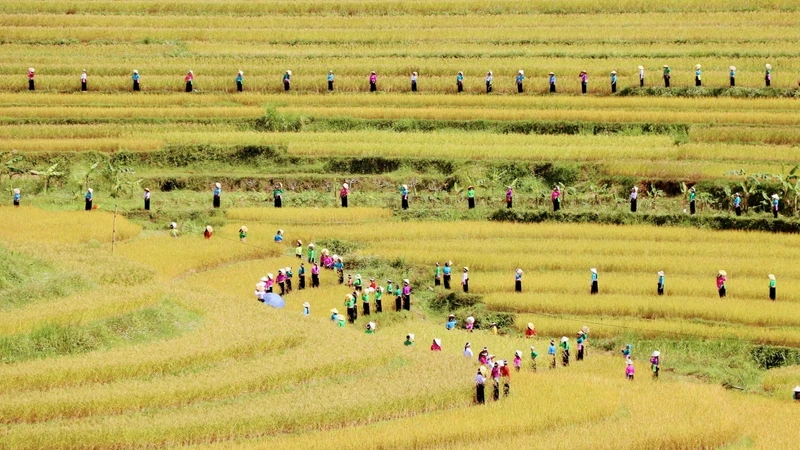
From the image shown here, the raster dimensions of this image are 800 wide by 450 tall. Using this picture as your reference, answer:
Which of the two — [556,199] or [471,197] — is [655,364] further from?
[471,197]

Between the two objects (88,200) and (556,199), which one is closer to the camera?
(556,199)

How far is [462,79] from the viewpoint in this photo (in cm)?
6375

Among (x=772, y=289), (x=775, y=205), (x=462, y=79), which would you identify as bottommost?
(x=772, y=289)

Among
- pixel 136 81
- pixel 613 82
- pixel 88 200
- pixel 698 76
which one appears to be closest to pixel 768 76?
pixel 698 76

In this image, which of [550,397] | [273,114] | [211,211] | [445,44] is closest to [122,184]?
[211,211]

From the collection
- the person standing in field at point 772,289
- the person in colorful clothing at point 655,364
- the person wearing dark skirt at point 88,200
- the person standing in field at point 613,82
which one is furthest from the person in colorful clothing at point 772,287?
the person wearing dark skirt at point 88,200

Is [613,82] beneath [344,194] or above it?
above

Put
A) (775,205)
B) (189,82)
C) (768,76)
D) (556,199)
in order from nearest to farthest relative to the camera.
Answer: (775,205)
(556,199)
(768,76)
(189,82)

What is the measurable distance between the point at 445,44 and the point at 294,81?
24.8 ft

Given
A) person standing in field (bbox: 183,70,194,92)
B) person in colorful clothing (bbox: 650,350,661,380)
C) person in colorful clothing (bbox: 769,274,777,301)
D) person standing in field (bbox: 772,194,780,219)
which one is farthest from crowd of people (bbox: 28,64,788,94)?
person in colorful clothing (bbox: 650,350,661,380)

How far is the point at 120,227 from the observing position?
5078 cm

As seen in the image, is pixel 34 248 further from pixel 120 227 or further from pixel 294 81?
pixel 294 81

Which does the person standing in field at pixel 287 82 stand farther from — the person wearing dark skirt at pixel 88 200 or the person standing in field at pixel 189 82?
the person wearing dark skirt at pixel 88 200

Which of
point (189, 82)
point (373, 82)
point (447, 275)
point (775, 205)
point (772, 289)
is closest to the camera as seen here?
point (772, 289)
